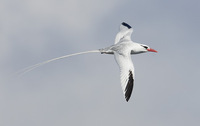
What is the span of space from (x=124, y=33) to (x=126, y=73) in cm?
792

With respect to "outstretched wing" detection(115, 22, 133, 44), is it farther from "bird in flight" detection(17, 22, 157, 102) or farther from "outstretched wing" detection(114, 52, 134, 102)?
"outstretched wing" detection(114, 52, 134, 102)

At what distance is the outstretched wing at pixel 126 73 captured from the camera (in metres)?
24.1

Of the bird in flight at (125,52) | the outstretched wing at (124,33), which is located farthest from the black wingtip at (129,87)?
the outstretched wing at (124,33)

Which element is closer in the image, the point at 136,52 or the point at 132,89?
the point at 132,89

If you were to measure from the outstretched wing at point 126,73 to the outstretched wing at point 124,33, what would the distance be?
196 inches

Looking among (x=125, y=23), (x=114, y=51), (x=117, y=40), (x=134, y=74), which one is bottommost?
(x=134, y=74)

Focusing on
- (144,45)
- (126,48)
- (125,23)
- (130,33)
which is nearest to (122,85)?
(126,48)

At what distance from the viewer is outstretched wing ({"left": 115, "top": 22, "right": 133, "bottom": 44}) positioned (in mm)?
31344

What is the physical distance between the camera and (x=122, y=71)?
24969 mm

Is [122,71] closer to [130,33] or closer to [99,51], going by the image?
[99,51]

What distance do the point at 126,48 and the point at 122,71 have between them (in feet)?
9.35

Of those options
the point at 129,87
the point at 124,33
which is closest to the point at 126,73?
the point at 129,87

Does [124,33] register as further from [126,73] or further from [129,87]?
[129,87]

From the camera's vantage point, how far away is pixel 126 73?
2489cm
